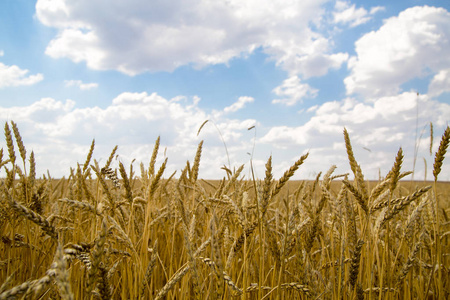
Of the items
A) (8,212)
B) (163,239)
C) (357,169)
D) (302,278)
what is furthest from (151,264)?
(163,239)

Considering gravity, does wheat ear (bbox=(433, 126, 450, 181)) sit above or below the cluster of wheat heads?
above

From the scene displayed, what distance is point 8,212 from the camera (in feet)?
5.72

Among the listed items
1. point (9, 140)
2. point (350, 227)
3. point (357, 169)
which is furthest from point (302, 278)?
point (9, 140)

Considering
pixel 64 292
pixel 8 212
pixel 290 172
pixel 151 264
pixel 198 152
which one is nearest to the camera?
pixel 64 292

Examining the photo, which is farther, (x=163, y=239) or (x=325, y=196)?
(x=163, y=239)

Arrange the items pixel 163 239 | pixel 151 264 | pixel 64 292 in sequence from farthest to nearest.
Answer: pixel 163 239, pixel 151 264, pixel 64 292

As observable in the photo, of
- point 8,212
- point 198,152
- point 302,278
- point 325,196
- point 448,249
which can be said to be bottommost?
Answer: point 448,249

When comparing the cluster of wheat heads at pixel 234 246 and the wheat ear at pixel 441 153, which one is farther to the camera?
the wheat ear at pixel 441 153

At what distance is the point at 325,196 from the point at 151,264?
2.81 feet

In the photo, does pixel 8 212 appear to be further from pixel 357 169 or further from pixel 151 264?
pixel 357 169

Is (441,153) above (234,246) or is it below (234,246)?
above

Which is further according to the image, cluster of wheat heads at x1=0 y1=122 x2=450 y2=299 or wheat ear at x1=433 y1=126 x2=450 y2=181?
wheat ear at x1=433 y1=126 x2=450 y2=181

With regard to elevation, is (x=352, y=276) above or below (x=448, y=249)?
above

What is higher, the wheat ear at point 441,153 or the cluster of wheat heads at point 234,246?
the wheat ear at point 441,153
